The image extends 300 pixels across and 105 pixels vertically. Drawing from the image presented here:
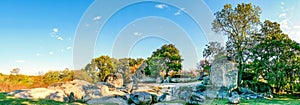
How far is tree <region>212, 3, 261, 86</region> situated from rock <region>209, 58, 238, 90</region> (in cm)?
182

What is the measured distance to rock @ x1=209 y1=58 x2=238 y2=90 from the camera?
1041cm

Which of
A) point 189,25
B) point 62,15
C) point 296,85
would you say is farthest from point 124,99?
point 296,85

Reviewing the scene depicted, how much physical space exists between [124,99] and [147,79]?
1280cm

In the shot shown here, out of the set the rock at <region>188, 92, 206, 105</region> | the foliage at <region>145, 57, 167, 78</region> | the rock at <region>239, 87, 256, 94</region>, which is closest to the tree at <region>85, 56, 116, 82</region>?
the foliage at <region>145, 57, 167, 78</region>

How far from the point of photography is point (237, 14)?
1258 centimetres

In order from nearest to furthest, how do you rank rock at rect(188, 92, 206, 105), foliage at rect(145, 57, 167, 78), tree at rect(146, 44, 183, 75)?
1. rock at rect(188, 92, 206, 105)
2. foliage at rect(145, 57, 167, 78)
3. tree at rect(146, 44, 183, 75)

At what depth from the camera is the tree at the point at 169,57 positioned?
22.9 meters

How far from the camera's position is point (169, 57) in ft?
76.2

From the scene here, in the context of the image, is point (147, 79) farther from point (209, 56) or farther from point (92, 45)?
point (92, 45)

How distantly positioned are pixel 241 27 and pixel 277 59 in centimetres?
286

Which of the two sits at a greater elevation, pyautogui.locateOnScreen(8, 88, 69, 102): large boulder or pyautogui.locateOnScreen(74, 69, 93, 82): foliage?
pyautogui.locateOnScreen(74, 69, 93, 82): foliage

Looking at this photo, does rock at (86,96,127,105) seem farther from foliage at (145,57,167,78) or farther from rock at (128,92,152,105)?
foliage at (145,57,167,78)

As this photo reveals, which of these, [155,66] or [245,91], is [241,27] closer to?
[245,91]

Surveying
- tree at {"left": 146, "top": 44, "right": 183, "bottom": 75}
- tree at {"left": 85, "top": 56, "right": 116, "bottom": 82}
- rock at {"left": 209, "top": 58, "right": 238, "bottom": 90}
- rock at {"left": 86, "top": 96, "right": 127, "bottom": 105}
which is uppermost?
tree at {"left": 146, "top": 44, "right": 183, "bottom": 75}
